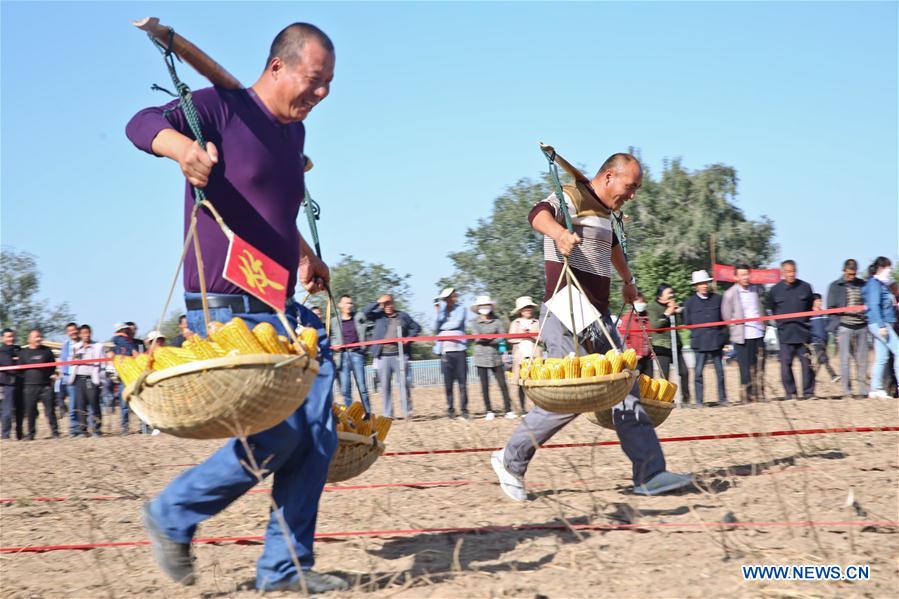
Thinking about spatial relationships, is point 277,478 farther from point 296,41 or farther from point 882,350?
point 882,350

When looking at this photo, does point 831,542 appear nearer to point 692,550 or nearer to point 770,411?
point 692,550

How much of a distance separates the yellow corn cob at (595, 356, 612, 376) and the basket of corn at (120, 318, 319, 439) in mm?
1731

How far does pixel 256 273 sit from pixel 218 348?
0.32 meters

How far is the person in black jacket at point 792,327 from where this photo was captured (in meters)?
11.7

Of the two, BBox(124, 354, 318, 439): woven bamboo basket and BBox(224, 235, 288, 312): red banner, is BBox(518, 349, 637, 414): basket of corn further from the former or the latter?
BBox(124, 354, 318, 439): woven bamboo basket

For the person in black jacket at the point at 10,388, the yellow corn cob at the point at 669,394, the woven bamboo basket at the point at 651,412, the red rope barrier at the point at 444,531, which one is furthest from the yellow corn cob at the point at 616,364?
the person in black jacket at the point at 10,388

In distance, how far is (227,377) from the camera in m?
2.95

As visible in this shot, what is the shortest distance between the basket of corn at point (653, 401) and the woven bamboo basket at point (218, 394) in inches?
114

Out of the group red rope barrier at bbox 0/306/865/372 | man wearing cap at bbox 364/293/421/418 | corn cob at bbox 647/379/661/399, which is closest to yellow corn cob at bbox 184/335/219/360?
corn cob at bbox 647/379/661/399

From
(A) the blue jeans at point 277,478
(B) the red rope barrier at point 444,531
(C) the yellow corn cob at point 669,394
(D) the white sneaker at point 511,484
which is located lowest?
(B) the red rope barrier at point 444,531

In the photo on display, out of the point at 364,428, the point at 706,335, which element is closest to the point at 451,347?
the point at 706,335

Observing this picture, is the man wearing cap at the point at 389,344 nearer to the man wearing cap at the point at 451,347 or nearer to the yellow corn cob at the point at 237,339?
the man wearing cap at the point at 451,347

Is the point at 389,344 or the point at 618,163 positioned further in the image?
the point at 389,344

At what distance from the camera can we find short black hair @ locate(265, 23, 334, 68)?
354 cm
